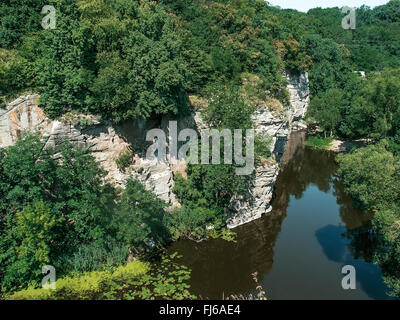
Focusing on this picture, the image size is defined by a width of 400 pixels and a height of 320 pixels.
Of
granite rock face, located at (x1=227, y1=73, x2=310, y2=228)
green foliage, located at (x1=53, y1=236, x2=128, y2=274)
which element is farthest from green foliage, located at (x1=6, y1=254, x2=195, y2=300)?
granite rock face, located at (x1=227, y1=73, x2=310, y2=228)

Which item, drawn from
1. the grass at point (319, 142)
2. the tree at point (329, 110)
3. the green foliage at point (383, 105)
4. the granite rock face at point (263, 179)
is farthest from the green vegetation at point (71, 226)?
the tree at point (329, 110)

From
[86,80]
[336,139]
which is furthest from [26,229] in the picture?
[336,139]

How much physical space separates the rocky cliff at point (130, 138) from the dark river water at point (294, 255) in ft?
6.47

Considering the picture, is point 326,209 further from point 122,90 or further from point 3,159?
point 3,159

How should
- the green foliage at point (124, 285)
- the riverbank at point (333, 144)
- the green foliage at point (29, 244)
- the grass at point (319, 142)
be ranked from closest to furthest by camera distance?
the green foliage at point (29, 244)
the green foliage at point (124, 285)
the riverbank at point (333, 144)
the grass at point (319, 142)

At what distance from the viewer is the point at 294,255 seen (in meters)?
22.0

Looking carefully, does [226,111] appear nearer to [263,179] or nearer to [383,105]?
[263,179]

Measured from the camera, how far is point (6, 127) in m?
19.0

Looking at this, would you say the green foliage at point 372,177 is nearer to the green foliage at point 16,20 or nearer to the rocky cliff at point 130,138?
the rocky cliff at point 130,138

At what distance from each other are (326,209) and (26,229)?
22885 mm

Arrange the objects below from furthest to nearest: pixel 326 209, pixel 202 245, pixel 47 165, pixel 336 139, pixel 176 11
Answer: pixel 336 139
pixel 176 11
pixel 326 209
pixel 202 245
pixel 47 165

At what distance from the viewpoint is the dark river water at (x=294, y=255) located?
61.2ft

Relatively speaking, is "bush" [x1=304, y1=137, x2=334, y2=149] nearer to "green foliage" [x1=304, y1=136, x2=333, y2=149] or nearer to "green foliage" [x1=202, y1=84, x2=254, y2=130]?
"green foliage" [x1=304, y1=136, x2=333, y2=149]

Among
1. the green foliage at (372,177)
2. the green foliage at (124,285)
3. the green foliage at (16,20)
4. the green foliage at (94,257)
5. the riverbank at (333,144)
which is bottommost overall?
the green foliage at (124,285)
